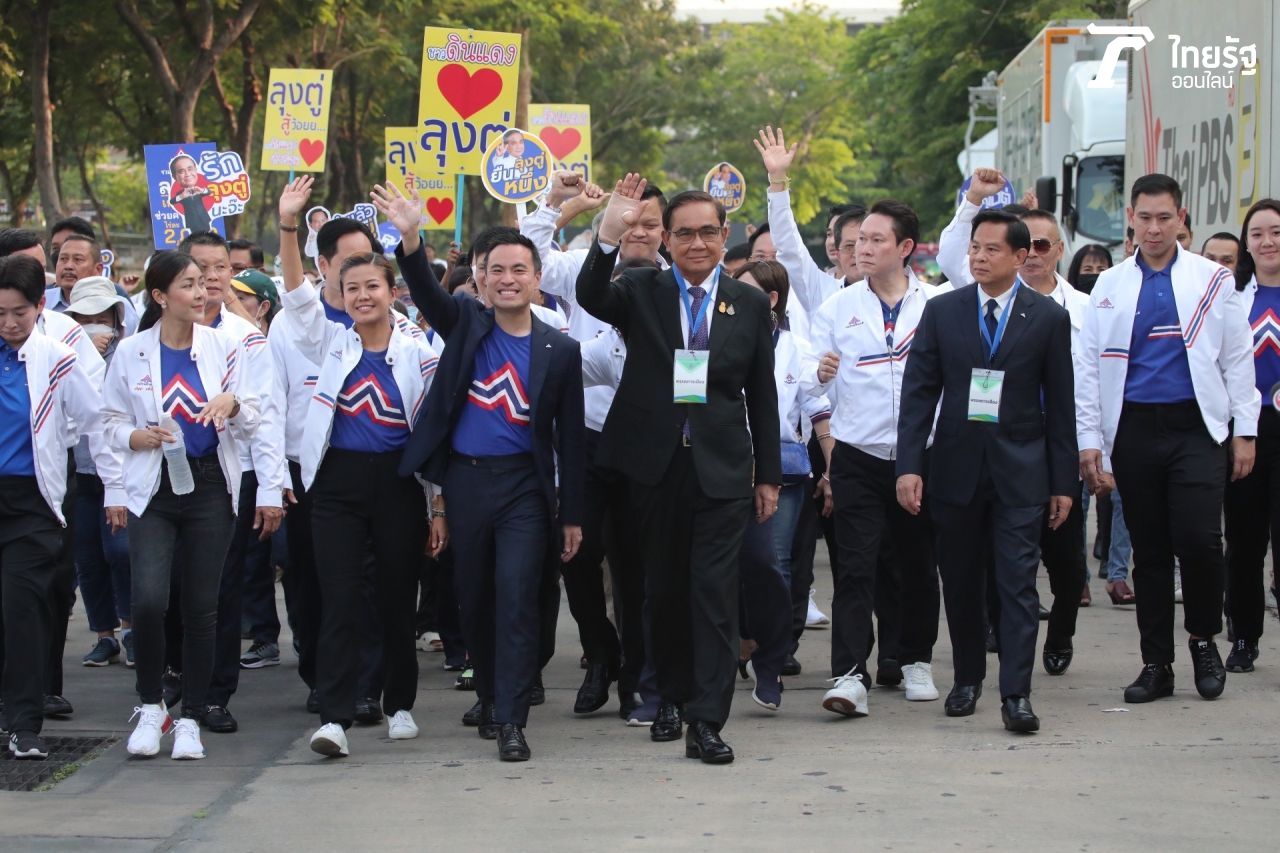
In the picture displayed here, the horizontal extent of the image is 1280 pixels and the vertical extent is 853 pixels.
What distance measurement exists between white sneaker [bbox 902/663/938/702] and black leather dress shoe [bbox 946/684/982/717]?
1.12 ft

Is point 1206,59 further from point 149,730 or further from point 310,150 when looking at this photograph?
point 310,150

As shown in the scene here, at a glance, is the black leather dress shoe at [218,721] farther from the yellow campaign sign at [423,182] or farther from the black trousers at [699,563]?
the yellow campaign sign at [423,182]

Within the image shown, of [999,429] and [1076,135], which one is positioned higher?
[1076,135]

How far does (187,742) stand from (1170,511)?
4.14 metres

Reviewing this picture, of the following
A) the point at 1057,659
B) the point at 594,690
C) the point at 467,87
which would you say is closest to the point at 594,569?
the point at 594,690

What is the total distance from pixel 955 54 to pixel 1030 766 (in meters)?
32.2

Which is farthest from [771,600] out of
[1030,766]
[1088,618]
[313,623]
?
[1088,618]

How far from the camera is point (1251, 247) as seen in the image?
324 inches

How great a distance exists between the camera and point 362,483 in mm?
7324

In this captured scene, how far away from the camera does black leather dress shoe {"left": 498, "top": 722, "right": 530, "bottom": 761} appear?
23.1 ft

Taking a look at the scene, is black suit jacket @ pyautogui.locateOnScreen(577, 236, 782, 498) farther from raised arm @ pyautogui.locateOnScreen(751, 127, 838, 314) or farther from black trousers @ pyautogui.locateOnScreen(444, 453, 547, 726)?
raised arm @ pyautogui.locateOnScreen(751, 127, 838, 314)

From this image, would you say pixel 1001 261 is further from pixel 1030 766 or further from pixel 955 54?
pixel 955 54

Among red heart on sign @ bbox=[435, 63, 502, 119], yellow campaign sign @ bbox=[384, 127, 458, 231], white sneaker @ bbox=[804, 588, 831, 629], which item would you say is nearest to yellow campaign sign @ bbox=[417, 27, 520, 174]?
red heart on sign @ bbox=[435, 63, 502, 119]

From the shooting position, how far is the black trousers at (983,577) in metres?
7.37
